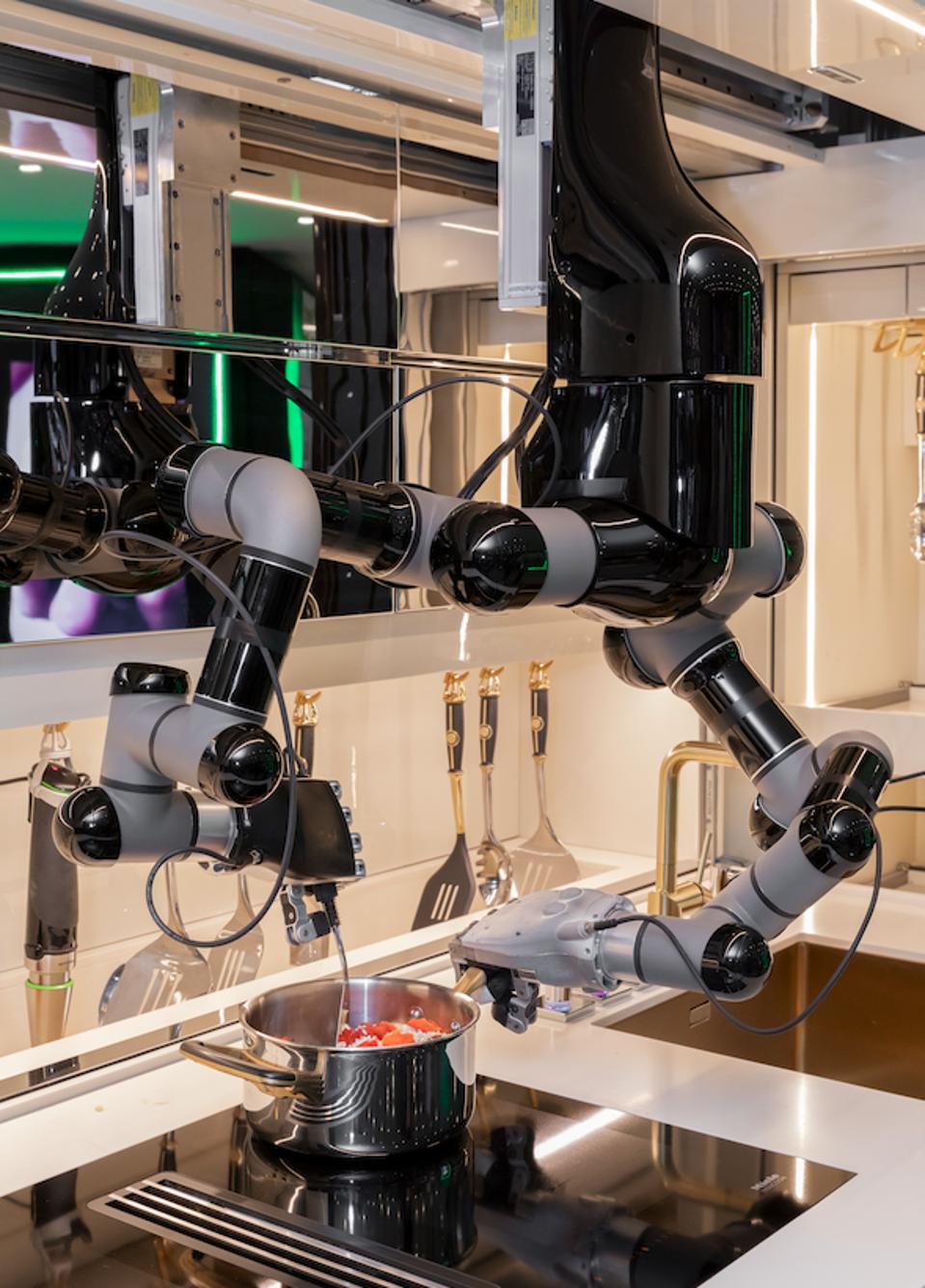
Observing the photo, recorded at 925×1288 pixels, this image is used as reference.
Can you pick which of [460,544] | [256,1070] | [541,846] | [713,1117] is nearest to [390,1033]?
[256,1070]

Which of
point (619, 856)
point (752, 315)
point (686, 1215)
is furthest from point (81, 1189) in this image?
point (619, 856)

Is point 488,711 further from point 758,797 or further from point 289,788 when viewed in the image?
point 289,788

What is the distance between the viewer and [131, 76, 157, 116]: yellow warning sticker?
133 cm

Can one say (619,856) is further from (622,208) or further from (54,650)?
(622,208)

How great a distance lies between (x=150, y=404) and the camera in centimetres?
140

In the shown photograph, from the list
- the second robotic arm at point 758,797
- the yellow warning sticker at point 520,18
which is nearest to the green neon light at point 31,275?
the yellow warning sticker at point 520,18

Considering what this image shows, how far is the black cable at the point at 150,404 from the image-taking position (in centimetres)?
138

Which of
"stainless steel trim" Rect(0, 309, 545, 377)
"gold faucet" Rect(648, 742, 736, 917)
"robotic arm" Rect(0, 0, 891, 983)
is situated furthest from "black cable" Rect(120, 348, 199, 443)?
A: "gold faucet" Rect(648, 742, 736, 917)

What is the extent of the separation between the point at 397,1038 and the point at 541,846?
0.85 meters

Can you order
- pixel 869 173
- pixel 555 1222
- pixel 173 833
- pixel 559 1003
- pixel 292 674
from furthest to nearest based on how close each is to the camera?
1. pixel 869 173
2. pixel 559 1003
3. pixel 292 674
4. pixel 555 1222
5. pixel 173 833

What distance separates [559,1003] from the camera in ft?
5.62

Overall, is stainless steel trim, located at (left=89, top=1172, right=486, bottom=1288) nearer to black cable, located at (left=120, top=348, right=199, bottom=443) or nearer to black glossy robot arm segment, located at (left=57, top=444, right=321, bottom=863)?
black glossy robot arm segment, located at (left=57, top=444, right=321, bottom=863)

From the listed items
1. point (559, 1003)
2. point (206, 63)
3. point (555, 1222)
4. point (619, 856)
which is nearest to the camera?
point (555, 1222)

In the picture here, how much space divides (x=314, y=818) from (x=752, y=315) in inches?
16.0
